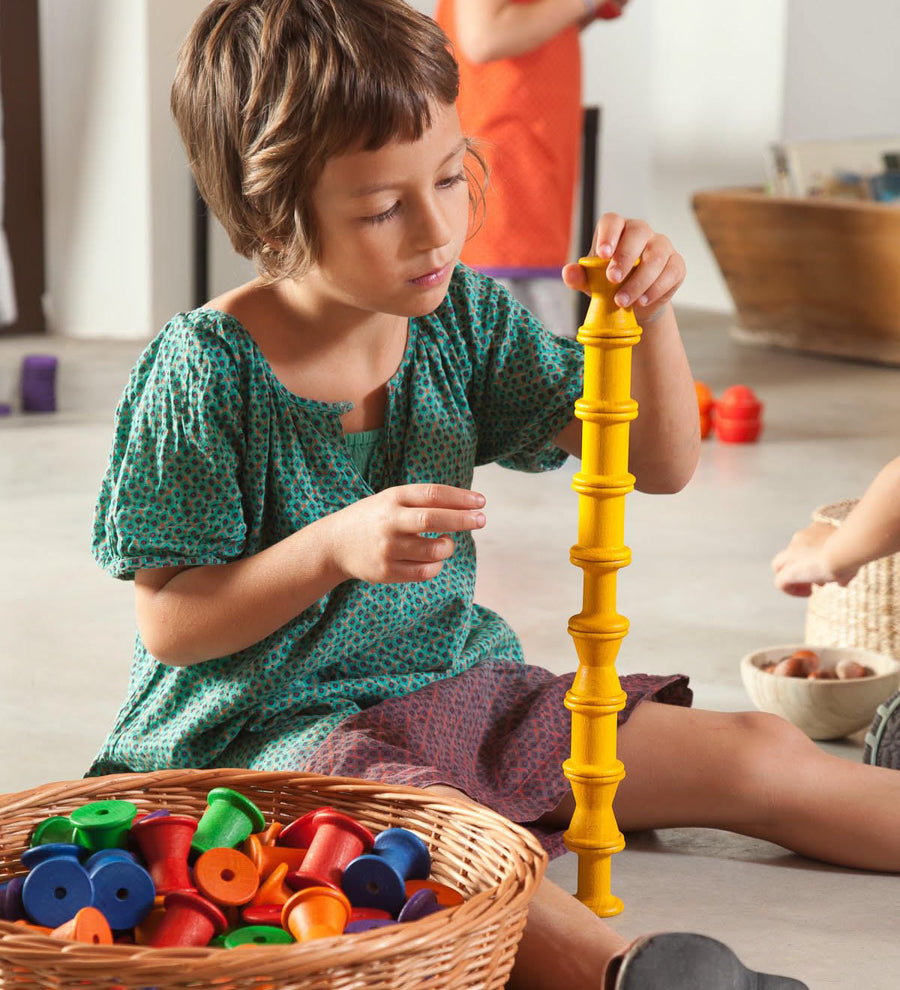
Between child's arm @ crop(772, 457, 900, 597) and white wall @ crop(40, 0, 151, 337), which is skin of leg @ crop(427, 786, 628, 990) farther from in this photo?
white wall @ crop(40, 0, 151, 337)

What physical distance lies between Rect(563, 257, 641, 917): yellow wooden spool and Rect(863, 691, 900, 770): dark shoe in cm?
29

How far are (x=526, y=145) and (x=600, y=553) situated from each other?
2016mm

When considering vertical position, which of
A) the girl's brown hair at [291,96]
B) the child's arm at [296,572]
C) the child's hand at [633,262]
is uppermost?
the girl's brown hair at [291,96]

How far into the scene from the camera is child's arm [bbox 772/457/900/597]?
51.3 inches

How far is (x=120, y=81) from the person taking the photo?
3959 mm

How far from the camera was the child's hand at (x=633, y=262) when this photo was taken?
1.00 m

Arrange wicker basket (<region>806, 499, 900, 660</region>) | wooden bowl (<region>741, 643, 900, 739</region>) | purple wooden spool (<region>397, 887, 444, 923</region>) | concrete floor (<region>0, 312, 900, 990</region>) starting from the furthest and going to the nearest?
wicker basket (<region>806, 499, 900, 660</region>) < wooden bowl (<region>741, 643, 900, 739</region>) < concrete floor (<region>0, 312, 900, 990</region>) < purple wooden spool (<region>397, 887, 444, 923</region>)

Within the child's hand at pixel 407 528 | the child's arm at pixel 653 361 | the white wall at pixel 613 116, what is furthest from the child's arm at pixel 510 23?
the child's hand at pixel 407 528

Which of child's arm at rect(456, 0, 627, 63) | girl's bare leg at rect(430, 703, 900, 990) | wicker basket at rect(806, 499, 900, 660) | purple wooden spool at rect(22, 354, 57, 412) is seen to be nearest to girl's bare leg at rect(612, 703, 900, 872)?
girl's bare leg at rect(430, 703, 900, 990)

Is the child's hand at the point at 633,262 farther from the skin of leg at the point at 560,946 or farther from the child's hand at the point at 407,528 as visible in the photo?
the skin of leg at the point at 560,946

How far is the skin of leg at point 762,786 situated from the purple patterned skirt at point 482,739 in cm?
4

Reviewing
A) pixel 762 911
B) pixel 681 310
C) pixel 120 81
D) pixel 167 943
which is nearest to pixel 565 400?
pixel 762 911

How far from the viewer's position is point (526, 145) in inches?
115

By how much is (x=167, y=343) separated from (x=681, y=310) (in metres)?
3.89
